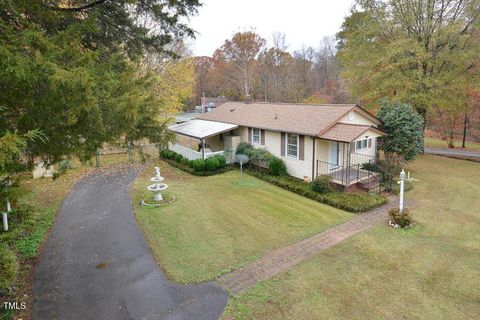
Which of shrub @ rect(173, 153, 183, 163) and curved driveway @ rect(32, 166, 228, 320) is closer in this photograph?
curved driveway @ rect(32, 166, 228, 320)

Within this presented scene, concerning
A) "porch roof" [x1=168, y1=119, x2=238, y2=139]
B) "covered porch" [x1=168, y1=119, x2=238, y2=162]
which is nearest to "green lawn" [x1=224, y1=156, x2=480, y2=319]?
"covered porch" [x1=168, y1=119, x2=238, y2=162]

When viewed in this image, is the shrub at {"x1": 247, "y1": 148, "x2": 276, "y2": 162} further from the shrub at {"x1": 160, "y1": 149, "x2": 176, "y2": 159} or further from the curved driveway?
the curved driveway

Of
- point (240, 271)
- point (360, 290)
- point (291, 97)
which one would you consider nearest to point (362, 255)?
point (360, 290)

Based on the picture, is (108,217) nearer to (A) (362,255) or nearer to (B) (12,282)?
(B) (12,282)

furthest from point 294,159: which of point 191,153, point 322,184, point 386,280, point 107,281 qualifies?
point 107,281

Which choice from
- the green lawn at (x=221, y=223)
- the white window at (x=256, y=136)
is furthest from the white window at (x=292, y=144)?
the white window at (x=256, y=136)

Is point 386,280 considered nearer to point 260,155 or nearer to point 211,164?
point 260,155
